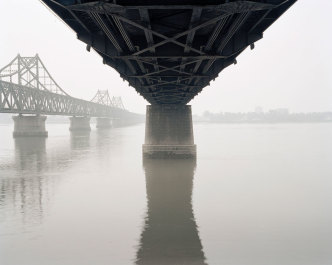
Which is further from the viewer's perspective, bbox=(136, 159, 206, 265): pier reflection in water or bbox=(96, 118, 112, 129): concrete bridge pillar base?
bbox=(96, 118, 112, 129): concrete bridge pillar base

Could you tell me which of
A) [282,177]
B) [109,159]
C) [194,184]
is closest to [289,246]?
[194,184]

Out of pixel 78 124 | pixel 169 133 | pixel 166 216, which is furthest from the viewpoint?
pixel 78 124

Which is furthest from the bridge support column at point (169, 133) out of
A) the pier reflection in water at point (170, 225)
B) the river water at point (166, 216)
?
the pier reflection in water at point (170, 225)

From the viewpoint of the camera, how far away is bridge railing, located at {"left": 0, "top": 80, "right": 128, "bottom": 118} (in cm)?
7562

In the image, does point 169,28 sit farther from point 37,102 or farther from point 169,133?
point 37,102

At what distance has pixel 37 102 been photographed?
290ft

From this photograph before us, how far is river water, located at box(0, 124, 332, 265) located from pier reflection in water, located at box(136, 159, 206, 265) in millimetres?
41

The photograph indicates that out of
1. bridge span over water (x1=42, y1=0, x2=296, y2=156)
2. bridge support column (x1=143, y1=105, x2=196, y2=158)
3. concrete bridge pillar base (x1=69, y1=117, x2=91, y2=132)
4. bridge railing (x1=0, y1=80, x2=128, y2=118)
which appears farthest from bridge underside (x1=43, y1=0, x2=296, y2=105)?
concrete bridge pillar base (x1=69, y1=117, x2=91, y2=132)

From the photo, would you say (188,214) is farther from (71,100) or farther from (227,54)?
(71,100)

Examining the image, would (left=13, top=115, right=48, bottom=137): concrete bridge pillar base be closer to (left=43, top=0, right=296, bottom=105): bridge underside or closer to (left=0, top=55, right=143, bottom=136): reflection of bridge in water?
(left=0, top=55, right=143, bottom=136): reflection of bridge in water

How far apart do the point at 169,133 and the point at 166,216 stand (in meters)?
21.7

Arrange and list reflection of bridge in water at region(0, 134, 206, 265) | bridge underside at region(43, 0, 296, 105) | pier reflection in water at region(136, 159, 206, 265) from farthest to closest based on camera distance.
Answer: reflection of bridge in water at region(0, 134, 206, 265)
pier reflection in water at region(136, 159, 206, 265)
bridge underside at region(43, 0, 296, 105)

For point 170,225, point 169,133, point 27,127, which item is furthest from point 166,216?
point 27,127

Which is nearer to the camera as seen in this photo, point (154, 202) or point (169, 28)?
point (169, 28)
